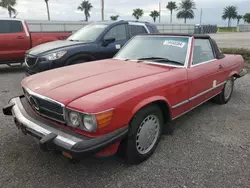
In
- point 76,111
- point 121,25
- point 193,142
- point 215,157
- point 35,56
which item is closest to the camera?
point 76,111

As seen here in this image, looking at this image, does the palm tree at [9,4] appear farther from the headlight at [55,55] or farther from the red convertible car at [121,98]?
the red convertible car at [121,98]

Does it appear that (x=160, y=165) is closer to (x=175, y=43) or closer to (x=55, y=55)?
(x=175, y=43)

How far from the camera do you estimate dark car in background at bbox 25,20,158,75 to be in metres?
5.30

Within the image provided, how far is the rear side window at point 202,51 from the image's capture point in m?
3.61

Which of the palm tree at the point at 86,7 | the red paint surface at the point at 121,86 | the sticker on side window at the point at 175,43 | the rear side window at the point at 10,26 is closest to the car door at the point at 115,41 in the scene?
the red paint surface at the point at 121,86

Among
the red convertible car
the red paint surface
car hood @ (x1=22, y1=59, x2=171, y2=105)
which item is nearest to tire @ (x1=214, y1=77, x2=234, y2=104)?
the red convertible car

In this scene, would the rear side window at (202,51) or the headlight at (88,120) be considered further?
the rear side window at (202,51)

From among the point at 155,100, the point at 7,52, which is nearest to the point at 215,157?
the point at 155,100

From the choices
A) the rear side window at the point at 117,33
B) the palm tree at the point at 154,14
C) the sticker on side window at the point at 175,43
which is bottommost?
the sticker on side window at the point at 175,43

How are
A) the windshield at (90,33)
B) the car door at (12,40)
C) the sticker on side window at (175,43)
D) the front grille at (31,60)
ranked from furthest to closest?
the car door at (12,40), the windshield at (90,33), the front grille at (31,60), the sticker on side window at (175,43)

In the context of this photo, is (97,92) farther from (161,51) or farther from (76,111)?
(161,51)

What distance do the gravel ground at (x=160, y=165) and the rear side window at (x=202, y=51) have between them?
1105 millimetres

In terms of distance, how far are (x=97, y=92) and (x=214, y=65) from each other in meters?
2.49

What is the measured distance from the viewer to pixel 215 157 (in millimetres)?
2822
